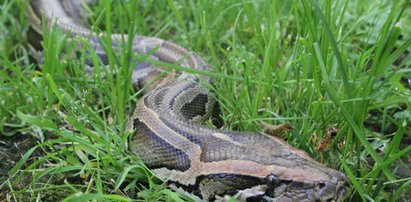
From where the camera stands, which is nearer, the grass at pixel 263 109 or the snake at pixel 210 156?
the snake at pixel 210 156

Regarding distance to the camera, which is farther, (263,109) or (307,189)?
(263,109)

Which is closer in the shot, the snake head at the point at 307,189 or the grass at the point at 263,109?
the snake head at the point at 307,189

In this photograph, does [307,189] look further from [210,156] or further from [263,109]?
[263,109]

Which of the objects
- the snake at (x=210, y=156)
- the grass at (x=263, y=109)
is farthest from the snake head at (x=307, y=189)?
the grass at (x=263, y=109)

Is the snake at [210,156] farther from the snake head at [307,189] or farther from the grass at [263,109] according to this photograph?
the grass at [263,109]

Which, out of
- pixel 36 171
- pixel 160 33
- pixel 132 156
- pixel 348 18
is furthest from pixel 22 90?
pixel 348 18

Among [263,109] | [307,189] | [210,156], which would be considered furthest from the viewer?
[263,109]

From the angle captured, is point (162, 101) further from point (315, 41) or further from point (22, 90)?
point (315, 41)

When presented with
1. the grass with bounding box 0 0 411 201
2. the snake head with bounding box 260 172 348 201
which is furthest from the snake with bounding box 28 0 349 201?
the grass with bounding box 0 0 411 201

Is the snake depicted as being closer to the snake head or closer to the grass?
the snake head

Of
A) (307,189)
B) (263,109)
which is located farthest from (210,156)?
(263,109)
